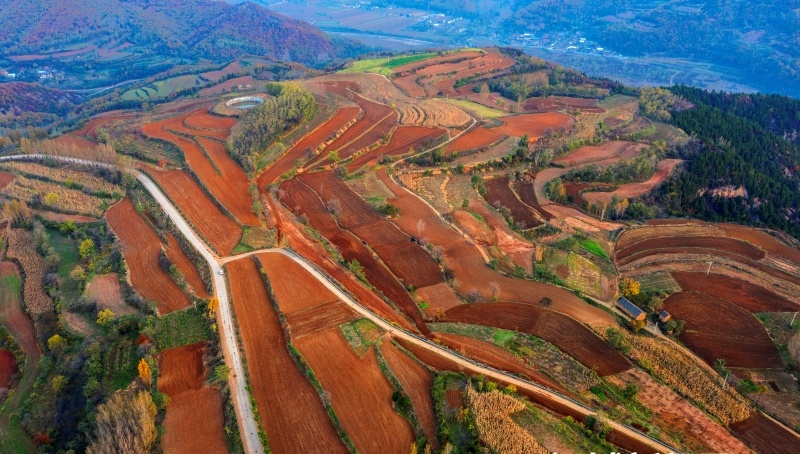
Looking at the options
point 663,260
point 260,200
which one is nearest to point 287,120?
point 260,200

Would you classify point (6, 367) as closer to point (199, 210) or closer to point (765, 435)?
point (199, 210)

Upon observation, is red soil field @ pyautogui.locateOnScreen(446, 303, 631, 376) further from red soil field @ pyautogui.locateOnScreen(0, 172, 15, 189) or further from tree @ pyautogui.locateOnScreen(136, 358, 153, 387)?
red soil field @ pyautogui.locateOnScreen(0, 172, 15, 189)

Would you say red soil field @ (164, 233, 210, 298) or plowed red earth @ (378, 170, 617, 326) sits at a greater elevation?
red soil field @ (164, 233, 210, 298)

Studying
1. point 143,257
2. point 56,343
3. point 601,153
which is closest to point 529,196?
point 601,153

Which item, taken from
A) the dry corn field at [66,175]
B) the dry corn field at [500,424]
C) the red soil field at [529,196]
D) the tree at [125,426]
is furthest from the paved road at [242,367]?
the red soil field at [529,196]

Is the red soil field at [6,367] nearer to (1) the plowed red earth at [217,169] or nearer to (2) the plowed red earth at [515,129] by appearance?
(1) the plowed red earth at [217,169]

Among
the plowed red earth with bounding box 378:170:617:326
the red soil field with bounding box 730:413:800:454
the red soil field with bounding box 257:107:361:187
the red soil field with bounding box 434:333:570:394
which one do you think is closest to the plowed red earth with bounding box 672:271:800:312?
the plowed red earth with bounding box 378:170:617:326
